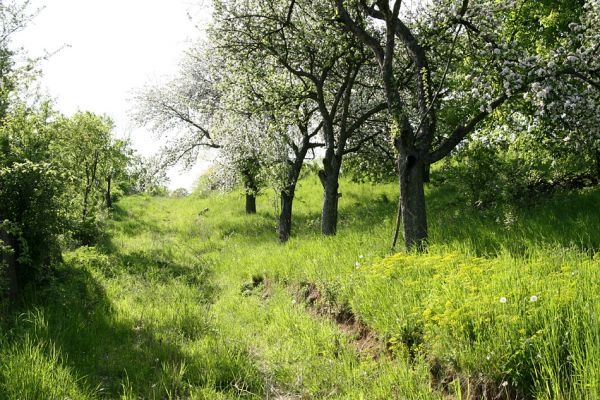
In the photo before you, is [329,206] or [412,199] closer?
[412,199]

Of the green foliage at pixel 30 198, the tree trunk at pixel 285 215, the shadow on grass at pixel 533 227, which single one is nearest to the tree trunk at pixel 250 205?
the tree trunk at pixel 285 215

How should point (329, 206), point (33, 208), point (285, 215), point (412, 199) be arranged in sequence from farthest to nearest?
point (285, 215) → point (329, 206) → point (412, 199) → point (33, 208)

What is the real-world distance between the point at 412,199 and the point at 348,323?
336 centimetres

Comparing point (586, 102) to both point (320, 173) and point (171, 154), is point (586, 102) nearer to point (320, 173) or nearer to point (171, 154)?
point (320, 173)

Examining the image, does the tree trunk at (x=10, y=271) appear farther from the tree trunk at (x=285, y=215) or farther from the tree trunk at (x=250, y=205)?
the tree trunk at (x=250, y=205)

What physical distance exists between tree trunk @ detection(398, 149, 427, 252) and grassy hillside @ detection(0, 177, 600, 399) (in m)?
0.52

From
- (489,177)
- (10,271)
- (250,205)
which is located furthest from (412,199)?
(250,205)

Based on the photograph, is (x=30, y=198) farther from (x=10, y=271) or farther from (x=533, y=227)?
(x=533, y=227)

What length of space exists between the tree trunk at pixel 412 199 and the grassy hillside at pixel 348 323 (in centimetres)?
52

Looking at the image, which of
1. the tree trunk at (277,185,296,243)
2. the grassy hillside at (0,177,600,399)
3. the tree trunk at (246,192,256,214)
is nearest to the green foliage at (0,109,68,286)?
the grassy hillside at (0,177,600,399)

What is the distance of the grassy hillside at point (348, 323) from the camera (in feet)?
13.3

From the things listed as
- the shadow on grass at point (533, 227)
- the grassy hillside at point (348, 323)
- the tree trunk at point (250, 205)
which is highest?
the tree trunk at point (250, 205)

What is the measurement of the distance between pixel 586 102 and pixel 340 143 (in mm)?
7043

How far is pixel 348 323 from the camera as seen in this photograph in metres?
6.72
